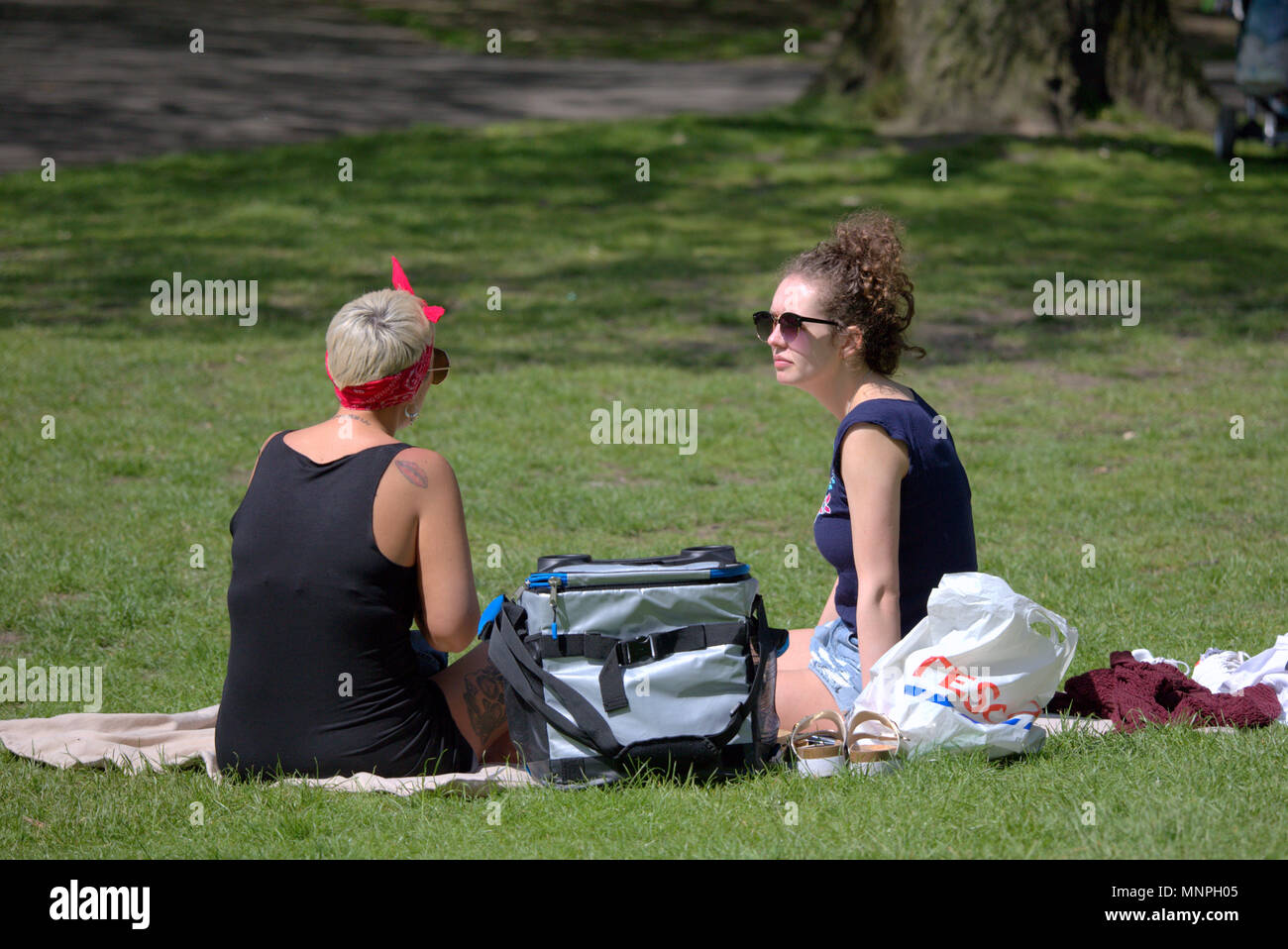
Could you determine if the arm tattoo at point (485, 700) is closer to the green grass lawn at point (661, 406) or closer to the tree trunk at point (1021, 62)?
the green grass lawn at point (661, 406)

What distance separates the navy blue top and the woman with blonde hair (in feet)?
3.74

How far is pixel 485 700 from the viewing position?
4203 millimetres

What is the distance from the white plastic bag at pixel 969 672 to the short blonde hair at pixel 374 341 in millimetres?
1643

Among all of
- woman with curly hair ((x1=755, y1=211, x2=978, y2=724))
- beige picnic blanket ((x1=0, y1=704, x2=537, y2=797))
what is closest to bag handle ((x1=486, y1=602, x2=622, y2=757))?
beige picnic blanket ((x1=0, y1=704, x2=537, y2=797))

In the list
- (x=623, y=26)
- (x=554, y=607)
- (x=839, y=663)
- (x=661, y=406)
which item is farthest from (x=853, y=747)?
(x=623, y=26)

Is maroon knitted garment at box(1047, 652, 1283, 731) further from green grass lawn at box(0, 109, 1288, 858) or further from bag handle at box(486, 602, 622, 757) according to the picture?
bag handle at box(486, 602, 622, 757)

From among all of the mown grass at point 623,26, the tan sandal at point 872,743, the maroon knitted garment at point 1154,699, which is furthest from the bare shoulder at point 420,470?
the mown grass at point 623,26

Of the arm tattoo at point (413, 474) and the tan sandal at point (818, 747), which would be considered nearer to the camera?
the arm tattoo at point (413, 474)

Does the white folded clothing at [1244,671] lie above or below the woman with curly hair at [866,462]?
below

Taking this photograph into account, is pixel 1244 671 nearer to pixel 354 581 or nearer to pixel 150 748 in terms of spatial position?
pixel 354 581

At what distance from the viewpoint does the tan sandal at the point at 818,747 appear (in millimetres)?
4020

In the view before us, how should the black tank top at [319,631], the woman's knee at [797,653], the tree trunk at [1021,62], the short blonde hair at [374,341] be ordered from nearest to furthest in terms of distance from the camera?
the black tank top at [319,631]
the short blonde hair at [374,341]
the woman's knee at [797,653]
the tree trunk at [1021,62]

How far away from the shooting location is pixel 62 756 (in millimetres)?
4340

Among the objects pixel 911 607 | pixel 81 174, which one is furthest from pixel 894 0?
pixel 911 607
